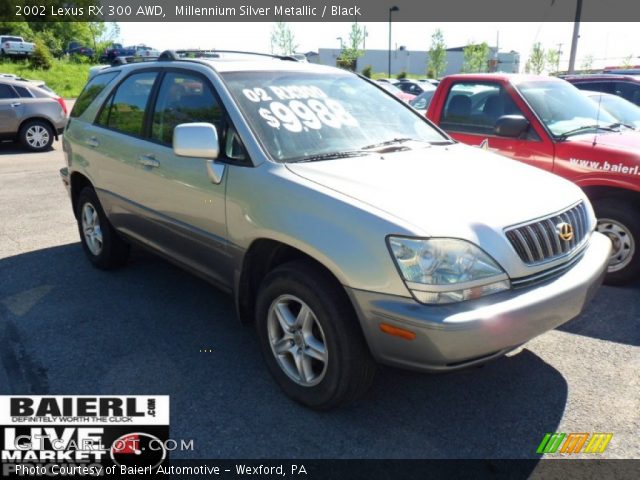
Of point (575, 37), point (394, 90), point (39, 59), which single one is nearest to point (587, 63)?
point (575, 37)

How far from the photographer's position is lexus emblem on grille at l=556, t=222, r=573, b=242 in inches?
108

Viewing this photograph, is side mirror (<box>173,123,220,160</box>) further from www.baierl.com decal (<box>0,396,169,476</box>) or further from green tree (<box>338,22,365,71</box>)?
green tree (<box>338,22,365,71</box>)

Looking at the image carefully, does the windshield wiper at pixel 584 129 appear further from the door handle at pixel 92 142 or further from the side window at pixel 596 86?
the door handle at pixel 92 142

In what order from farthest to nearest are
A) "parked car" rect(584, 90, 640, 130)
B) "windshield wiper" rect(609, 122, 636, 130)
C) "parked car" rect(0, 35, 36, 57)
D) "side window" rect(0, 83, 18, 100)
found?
"parked car" rect(0, 35, 36, 57) < "side window" rect(0, 83, 18, 100) < "parked car" rect(584, 90, 640, 130) < "windshield wiper" rect(609, 122, 636, 130)

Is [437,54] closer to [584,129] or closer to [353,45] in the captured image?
[353,45]

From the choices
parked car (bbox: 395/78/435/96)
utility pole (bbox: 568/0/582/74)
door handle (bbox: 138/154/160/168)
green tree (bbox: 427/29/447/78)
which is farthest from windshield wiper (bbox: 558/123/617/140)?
green tree (bbox: 427/29/447/78)

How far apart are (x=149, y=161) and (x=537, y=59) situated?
1505 inches

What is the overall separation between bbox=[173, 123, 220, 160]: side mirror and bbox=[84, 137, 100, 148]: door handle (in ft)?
5.95

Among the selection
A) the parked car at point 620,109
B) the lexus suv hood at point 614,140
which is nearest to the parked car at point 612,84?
the parked car at point 620,109

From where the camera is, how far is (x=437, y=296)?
232 centimetres

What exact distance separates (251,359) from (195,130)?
4.79ft

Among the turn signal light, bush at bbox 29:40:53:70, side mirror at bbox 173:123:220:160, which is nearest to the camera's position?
the turn signal light

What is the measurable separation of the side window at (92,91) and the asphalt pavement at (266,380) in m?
1.60

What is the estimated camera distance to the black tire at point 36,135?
40.0 feet
